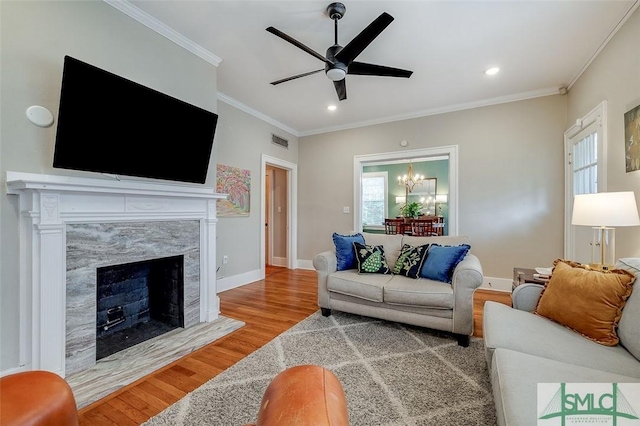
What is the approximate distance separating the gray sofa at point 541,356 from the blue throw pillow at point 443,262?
28.5 inches

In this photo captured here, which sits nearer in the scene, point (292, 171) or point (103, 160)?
point (103, 160)

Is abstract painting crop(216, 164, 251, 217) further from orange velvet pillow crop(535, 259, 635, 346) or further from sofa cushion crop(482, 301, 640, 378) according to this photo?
orange velvet pillow crop(535, 259, 635, 346)

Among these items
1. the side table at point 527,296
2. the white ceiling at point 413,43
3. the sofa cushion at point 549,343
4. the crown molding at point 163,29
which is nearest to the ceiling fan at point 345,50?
the white ceiling at point 413,43

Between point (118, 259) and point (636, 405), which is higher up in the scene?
point (118, 259)

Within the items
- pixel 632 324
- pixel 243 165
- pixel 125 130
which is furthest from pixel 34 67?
pixel 632 324

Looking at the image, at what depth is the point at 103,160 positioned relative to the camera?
2002mm

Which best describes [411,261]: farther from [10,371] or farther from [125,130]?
[10,371]

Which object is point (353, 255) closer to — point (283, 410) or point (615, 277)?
point (615, 277)

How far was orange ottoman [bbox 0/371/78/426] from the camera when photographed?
0.78 metres

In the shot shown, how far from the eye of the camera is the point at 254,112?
14.3 ft

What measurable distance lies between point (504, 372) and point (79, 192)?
272cm

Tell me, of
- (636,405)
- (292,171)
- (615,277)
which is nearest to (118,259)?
(636,405)

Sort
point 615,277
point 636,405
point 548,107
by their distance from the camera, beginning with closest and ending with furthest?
point 636,405 < point 615,277 < point 548,107

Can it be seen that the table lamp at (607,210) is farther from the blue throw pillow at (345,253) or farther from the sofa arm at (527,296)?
the blue throw pillow at (345,253)
